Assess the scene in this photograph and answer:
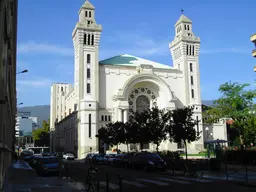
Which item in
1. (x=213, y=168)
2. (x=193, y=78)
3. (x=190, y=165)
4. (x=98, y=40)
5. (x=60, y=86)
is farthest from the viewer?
(x=60, y=86)

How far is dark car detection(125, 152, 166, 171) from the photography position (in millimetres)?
23688

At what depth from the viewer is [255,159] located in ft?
85.1

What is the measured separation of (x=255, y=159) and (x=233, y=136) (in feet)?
220

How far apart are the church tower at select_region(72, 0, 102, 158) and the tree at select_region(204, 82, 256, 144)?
23.4 metres

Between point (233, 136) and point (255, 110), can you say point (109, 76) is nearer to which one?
point (255, 110)

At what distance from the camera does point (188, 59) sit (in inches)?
2931

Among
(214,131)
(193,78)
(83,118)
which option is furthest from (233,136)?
(83,118)

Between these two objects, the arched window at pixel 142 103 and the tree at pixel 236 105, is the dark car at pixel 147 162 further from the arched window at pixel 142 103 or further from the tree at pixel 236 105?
the arched window at pixel 142 103

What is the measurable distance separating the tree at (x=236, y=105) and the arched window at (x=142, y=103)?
19.2 metres

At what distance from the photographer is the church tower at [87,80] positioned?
205ft

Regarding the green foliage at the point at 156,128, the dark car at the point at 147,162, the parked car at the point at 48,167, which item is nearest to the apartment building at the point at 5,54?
the parked car at the point at 48,167

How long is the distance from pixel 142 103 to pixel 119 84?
288 inches

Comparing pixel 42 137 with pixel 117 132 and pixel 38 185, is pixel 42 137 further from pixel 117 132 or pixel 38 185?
pixel 38 185

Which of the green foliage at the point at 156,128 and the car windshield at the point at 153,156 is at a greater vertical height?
A: the green foliage at the point at 156,128
